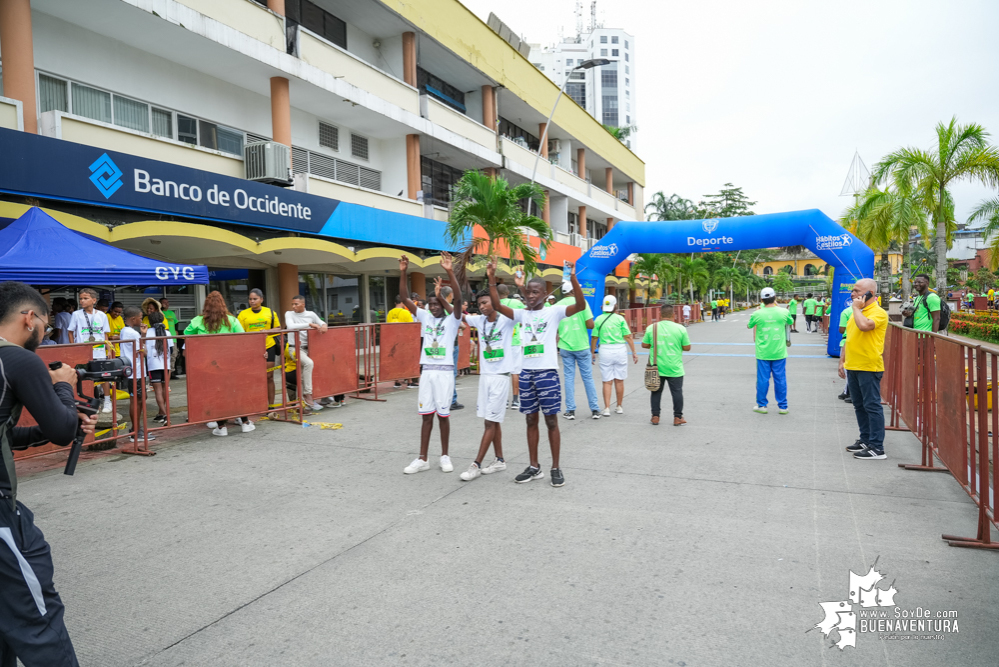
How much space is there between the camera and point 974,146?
17953 mm

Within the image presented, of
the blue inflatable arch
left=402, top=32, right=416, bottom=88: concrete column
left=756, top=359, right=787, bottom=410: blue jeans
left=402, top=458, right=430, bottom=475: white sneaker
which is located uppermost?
left=402, top=32, right=416, bottom=88: concrete column

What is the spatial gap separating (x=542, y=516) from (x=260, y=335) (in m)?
5.32

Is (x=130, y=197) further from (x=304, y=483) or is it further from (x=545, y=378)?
(x=545, y=378)

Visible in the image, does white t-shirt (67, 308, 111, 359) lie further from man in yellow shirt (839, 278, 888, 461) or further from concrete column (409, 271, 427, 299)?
concrete column (409, 271, 427, 299)

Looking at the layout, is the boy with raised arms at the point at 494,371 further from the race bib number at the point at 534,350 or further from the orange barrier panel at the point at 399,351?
the orange barrier panel at the point at 399,351

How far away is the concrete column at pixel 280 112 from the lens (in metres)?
14.6

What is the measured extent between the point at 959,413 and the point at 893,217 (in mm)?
21216

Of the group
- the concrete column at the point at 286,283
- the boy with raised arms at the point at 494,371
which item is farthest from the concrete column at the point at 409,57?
the boy with raised arms at the point at 494,371

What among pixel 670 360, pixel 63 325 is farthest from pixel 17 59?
pixel 670 360

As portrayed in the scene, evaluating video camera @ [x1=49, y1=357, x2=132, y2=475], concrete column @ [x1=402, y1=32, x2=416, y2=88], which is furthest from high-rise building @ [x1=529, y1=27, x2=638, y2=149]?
video camera @ [x1=49, y1=357, x2=132, y2=475]

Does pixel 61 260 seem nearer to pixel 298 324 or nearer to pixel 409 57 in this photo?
pixel 298 324

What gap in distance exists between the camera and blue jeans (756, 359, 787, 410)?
8.70 metres

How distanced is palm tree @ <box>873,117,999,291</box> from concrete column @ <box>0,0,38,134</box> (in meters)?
21.5

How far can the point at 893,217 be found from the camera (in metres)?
22.2
